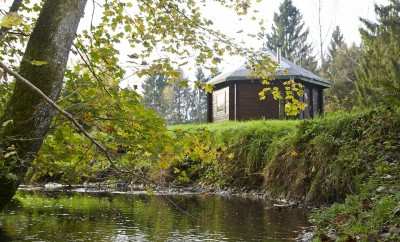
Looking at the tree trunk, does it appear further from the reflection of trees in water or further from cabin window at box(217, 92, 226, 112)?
cabin window at box(217, 92, 226, 112)

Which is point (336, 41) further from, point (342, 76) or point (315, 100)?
point (315, 100)

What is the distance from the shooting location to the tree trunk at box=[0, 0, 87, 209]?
4.18 m

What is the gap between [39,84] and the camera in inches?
168

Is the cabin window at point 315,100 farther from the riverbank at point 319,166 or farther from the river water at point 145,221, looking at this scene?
the river water at point 145,221

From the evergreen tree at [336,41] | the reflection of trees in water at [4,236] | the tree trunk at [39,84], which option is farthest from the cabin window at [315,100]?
the evergreen tree at [336,41]

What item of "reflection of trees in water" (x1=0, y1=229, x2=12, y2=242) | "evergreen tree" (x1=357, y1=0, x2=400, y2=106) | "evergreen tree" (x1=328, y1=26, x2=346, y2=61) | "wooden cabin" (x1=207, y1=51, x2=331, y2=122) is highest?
"evergreen tree" (x1=328, y1=26, x2=346, y2=61)

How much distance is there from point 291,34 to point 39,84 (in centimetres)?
5581

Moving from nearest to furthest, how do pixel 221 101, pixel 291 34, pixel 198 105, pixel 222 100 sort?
pixel 222 100 → pixel 221 101 → pixel 291 34 → pixel 198 105

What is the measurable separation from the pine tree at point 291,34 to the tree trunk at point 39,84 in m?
53.7

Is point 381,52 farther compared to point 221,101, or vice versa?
point 221,101

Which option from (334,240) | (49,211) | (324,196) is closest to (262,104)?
(324,196)

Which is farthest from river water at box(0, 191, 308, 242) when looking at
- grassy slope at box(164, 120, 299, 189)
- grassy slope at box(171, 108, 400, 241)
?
grassy slope at box(164, 120, 299, 189)

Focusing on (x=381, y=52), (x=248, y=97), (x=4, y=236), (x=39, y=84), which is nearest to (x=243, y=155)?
(x=4, y=236)

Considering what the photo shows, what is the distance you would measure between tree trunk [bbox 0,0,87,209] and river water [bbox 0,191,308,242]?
6.98 feet
